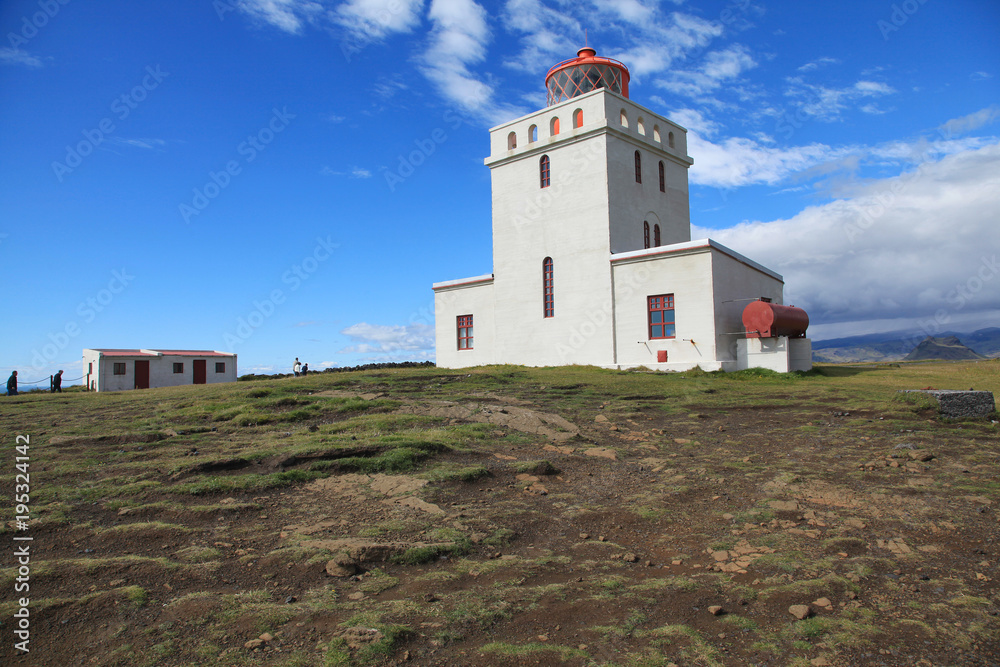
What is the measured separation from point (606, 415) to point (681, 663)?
321 inches

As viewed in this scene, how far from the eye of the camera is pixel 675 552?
16.9 ft

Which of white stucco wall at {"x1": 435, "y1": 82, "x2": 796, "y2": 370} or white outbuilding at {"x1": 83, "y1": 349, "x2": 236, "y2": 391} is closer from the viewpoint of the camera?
white stucco wall at {"x1": 435, "y1": 82, "x2": 796, "y2": 370}

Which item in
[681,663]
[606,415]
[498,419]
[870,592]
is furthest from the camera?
[606,415]

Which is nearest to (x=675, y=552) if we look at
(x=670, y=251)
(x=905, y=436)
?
(x=905, y=436)

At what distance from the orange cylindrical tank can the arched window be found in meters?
8.24

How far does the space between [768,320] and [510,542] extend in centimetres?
1693

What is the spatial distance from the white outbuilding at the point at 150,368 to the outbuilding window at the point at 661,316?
30.7 meters

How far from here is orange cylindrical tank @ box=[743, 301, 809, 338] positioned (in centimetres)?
1934

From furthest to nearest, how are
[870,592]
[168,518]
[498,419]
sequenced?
[498,419] → [168,518] → [870,592]

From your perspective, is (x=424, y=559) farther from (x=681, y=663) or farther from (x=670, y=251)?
(x=670, y=251)

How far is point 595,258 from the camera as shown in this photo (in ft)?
77.2

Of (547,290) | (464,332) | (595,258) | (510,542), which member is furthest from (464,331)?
(510,542)

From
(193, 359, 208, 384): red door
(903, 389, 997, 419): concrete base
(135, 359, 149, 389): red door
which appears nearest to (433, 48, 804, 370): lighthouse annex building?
(903, 389, 997, 419): concrete base

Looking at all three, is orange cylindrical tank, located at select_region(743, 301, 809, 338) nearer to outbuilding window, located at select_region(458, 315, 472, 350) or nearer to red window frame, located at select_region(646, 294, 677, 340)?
red window frame, located at select_region(646, 294, 677, 340)
